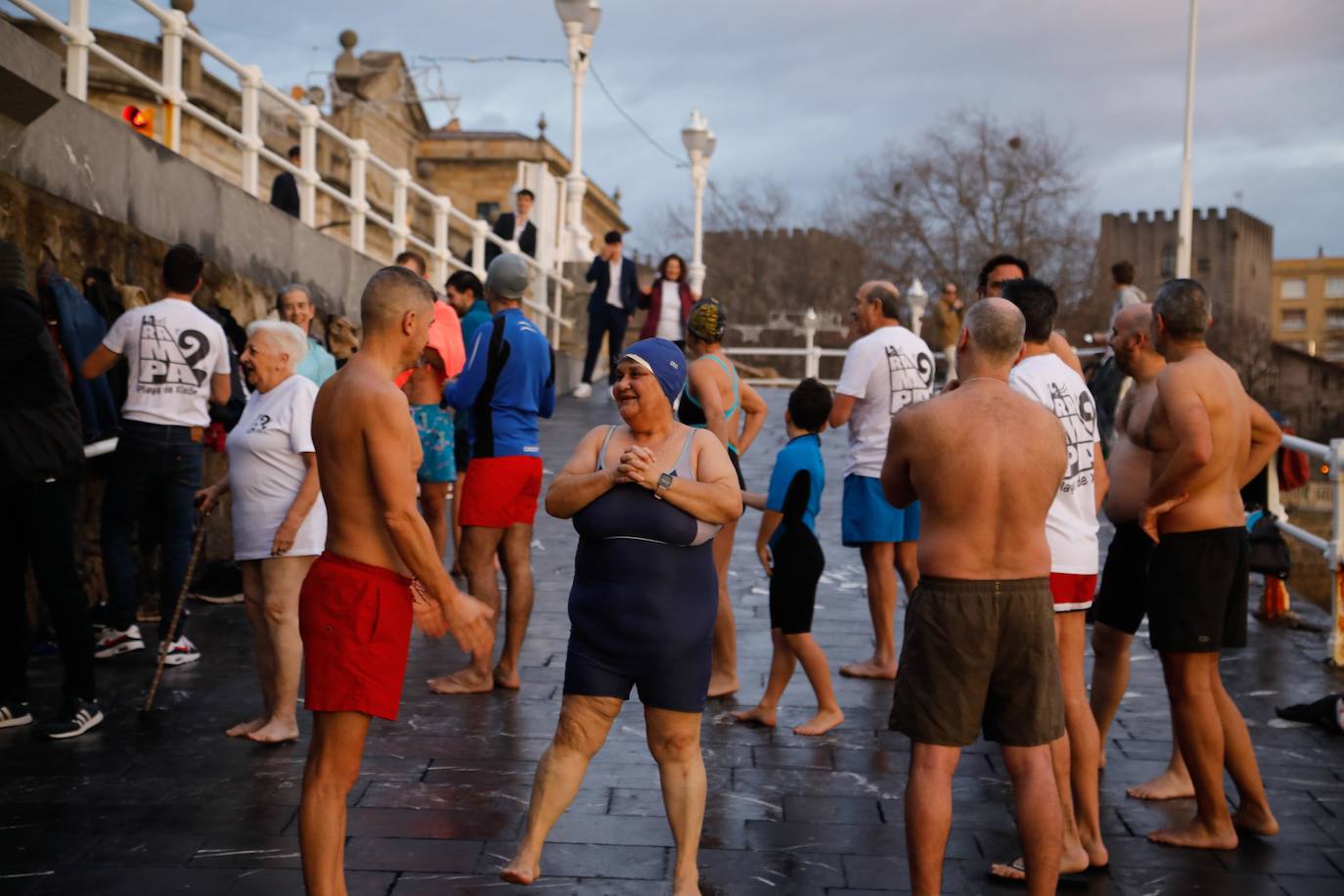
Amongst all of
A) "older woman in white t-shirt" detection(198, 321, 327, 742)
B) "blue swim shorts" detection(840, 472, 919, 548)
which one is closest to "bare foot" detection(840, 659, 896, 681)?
"blue swim shorts" detection(840, 472, 919, 548)

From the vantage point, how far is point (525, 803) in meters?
5.36

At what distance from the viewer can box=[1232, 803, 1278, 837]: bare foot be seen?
5.25 meters

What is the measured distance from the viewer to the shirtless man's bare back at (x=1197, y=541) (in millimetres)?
5195

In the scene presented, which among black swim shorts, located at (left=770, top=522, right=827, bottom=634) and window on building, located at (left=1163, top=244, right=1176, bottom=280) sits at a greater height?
window on building, located at (left=1163, top=244, right=1176, bottom=280)

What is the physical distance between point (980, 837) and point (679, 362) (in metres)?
1.99

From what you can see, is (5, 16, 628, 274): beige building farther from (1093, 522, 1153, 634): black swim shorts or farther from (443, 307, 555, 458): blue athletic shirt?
(1093, 522, 1153, 634): black swim shorts

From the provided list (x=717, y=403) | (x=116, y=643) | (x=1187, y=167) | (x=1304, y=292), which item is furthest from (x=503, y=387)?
(x=1304, y=292)

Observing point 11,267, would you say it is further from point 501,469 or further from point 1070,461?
point 1070,461

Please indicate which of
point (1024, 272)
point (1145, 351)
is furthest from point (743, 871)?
point (1024, 272)

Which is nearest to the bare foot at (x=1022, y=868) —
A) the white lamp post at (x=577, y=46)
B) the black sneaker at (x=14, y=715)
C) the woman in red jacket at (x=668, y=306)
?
the black sneaker at (x=14, y=715)

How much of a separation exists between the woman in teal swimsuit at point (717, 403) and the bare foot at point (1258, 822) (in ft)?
7.92

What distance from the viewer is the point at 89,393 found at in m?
7.57

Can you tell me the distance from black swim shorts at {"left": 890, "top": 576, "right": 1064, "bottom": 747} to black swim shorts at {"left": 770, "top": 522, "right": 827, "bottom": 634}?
2.08 metres

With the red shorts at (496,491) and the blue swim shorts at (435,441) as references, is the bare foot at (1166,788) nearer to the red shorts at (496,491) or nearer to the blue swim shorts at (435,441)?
the red shorts at (496,491)
